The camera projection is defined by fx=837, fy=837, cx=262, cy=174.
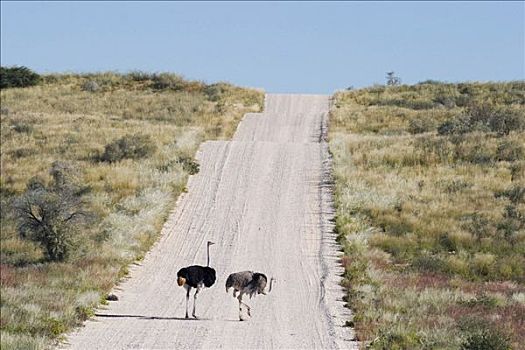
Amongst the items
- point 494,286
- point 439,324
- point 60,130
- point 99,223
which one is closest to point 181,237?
point 99,223

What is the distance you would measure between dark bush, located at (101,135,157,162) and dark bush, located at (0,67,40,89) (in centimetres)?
3392

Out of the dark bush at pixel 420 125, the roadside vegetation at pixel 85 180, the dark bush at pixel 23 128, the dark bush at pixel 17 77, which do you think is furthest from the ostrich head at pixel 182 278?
the dark bush at pixel 17 77

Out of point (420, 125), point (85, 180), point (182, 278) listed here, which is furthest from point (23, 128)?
point (182, 278)

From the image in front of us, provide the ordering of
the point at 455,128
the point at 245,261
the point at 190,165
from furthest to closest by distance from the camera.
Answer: the point at 455,128 < the point at 190,165 < the point at 245,261

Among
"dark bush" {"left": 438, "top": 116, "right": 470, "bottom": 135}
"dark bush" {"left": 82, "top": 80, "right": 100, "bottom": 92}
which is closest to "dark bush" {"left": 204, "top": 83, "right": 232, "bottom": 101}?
"dark bush" {"left": 82, "top": 80, "right": 100, "bottom": 92}

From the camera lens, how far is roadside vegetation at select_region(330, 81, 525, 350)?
45.2 feet

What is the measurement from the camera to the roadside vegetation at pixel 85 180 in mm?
15000

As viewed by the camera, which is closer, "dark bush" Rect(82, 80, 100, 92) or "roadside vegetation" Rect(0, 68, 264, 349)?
"roadside vegetation" Rect(0, 68, 264, 349)

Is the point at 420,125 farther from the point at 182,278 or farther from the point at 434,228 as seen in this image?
the point at 182,278

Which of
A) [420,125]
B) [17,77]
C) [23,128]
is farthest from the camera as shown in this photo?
[17,77]

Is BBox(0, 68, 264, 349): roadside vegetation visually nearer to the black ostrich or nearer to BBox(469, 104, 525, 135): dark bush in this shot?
the black ostrich

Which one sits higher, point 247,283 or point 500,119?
point 500,119

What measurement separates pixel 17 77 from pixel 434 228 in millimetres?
50647

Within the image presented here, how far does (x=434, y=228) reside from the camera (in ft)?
77.3
